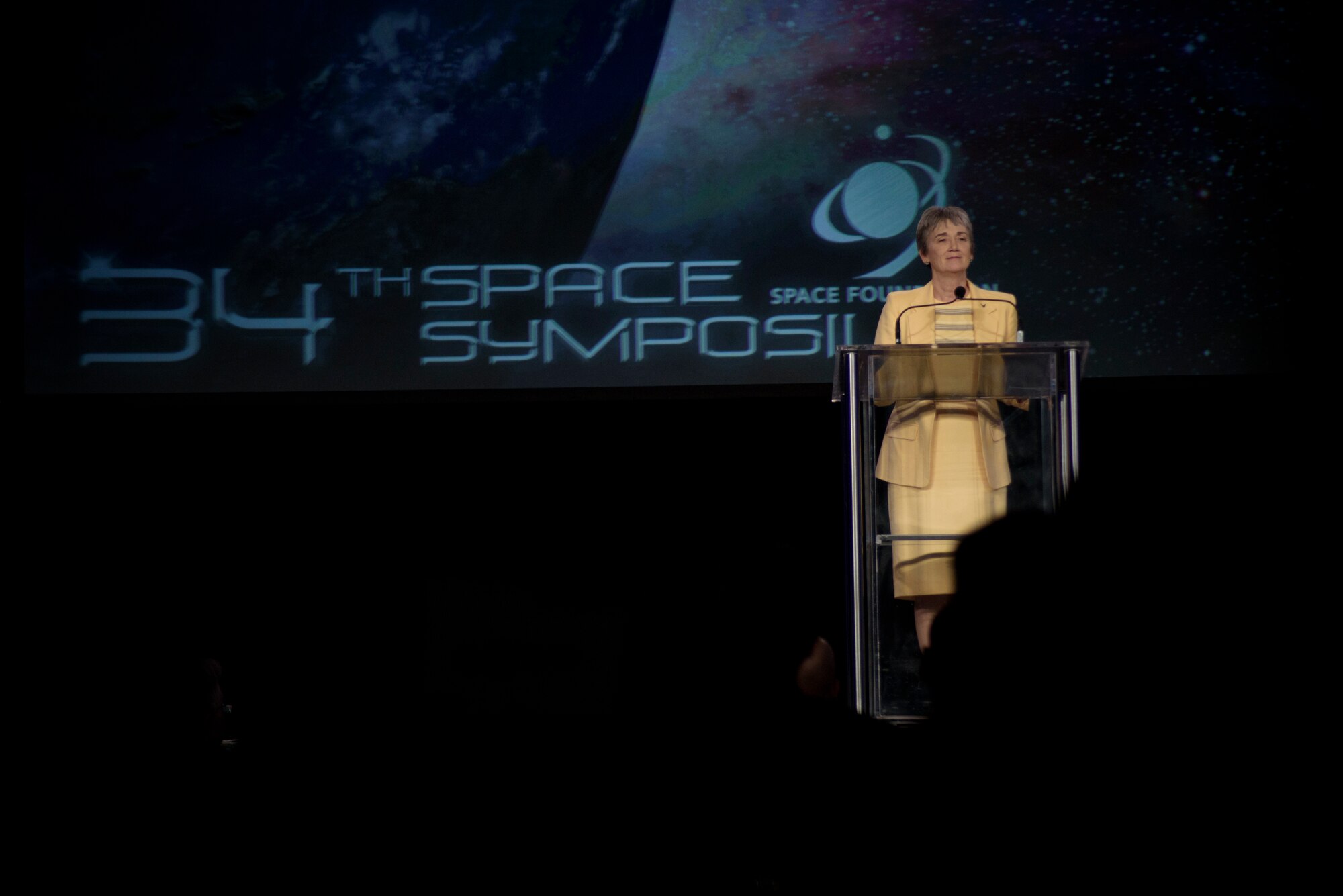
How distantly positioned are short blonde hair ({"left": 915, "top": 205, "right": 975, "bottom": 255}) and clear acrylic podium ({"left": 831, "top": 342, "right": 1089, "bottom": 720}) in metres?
0.53

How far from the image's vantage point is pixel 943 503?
2.56 meters

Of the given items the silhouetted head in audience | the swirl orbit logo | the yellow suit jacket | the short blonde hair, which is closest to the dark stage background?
the swirl orbit logo

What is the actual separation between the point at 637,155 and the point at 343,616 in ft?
6.40

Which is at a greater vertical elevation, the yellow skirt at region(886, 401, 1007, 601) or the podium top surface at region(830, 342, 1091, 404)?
the podium top surface at region(830, 342, 1091, 404)

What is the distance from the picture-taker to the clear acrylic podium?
239 cm

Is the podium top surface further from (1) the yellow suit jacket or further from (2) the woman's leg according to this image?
(2) the woman's leg

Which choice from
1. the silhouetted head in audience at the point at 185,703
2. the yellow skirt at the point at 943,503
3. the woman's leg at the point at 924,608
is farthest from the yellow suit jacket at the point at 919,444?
the silhouetted head in audience at the point at 185,703

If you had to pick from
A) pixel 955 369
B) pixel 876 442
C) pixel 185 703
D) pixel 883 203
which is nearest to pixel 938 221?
pixel 955 369

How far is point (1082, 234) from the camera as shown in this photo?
3.81m

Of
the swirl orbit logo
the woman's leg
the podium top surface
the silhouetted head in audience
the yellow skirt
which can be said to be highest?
the swirl orbit logo

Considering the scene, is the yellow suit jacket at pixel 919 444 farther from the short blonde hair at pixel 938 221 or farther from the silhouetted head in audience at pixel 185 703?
the silhouetted head in audience at pixel 185 703

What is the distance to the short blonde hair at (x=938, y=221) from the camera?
113 inches

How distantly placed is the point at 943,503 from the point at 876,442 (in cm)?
21

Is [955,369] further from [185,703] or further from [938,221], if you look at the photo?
[185,703]
